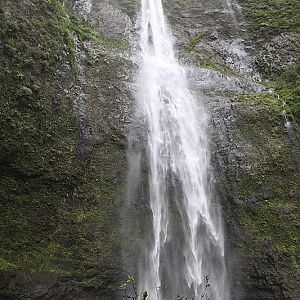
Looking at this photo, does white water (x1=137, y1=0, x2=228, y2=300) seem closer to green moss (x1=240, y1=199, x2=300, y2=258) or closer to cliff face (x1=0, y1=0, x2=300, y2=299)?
cliff face (x1=0, y1=0, x2=300, y2=299)

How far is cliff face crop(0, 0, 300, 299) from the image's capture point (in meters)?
7.35

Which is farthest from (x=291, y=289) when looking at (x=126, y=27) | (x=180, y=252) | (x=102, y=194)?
(x=126, y=27)

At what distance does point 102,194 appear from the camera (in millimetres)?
8047

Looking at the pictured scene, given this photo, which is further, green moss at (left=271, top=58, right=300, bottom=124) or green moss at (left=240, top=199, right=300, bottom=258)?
green moss at (left=271, top=58, right=300, bottom=124)

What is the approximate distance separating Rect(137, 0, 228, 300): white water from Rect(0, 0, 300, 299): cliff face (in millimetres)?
307

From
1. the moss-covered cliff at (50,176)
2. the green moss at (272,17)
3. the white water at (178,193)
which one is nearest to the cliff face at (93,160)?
the moss-covered cliff at (50,176)

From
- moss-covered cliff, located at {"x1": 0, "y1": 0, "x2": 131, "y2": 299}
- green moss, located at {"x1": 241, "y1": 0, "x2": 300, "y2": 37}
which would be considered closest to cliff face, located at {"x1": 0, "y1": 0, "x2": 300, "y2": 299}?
moss-covered cliff, located at {"x1": 0, "y1": 0, "x2": 131, "y2": 299}

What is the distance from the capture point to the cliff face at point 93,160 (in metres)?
7.35

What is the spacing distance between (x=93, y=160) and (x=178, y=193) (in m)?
1.93

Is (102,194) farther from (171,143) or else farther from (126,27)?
(126,27)

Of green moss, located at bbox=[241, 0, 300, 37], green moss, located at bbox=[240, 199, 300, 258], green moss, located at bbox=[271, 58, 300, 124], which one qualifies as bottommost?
green moss, located at bbox=[240, 199, 300, 258]

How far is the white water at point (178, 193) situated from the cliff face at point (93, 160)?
0.31 meters

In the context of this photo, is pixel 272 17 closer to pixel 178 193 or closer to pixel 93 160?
pixel 178 193

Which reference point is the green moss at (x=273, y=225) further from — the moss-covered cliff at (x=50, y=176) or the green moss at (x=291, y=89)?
the moss-covered cliff at (x=50, y=176)
